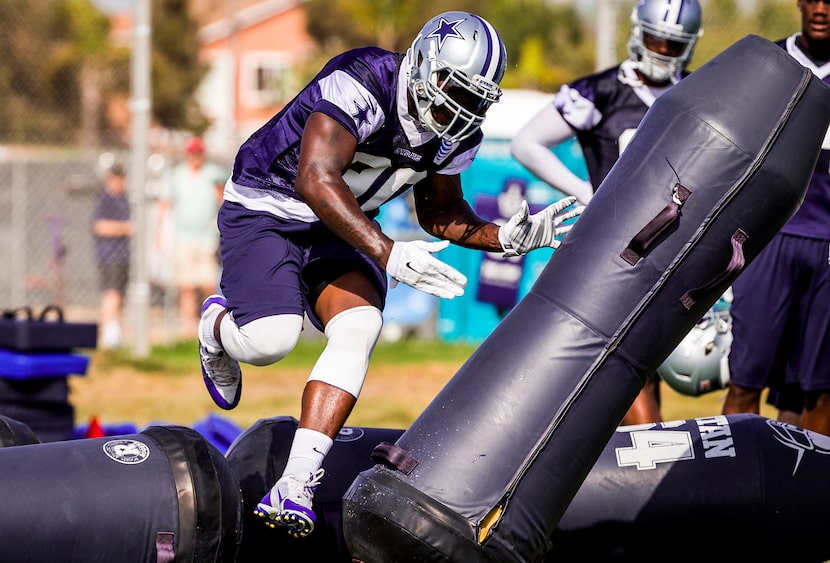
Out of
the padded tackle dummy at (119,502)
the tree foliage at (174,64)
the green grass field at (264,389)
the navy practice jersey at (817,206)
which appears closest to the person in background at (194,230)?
the green grass field at (264,389)

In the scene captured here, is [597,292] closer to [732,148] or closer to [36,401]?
[732,148]

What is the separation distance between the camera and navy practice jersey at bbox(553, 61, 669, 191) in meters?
4.98

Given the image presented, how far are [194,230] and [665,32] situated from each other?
6539 mm

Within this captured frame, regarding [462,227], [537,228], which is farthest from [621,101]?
[537,228]

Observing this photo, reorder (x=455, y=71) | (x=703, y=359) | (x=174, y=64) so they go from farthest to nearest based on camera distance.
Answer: (x=174, y=64) < (x=703, y=359) < (x=455, y=71)

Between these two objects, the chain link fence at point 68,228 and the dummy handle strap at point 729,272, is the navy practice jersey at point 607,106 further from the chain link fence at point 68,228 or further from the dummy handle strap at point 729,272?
the chain link fence at point 68,228

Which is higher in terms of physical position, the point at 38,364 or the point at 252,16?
the point at 38,364

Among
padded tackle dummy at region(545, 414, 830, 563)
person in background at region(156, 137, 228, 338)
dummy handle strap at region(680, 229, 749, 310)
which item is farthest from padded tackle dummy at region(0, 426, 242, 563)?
person in background at region(156, 137, 228, 338)

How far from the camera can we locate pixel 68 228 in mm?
13727

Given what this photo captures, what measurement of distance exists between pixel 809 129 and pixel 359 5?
104ft

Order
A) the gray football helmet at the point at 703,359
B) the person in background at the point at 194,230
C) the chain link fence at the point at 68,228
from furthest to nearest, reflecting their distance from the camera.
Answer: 1. the chain link fence at the point at 68,228
2. the person in background at the point at 194,230
3. the gray football helmet at the point at 703,359

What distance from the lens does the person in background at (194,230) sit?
1061 centimetres

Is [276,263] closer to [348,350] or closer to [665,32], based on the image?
[348,350]

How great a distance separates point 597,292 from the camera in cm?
334
